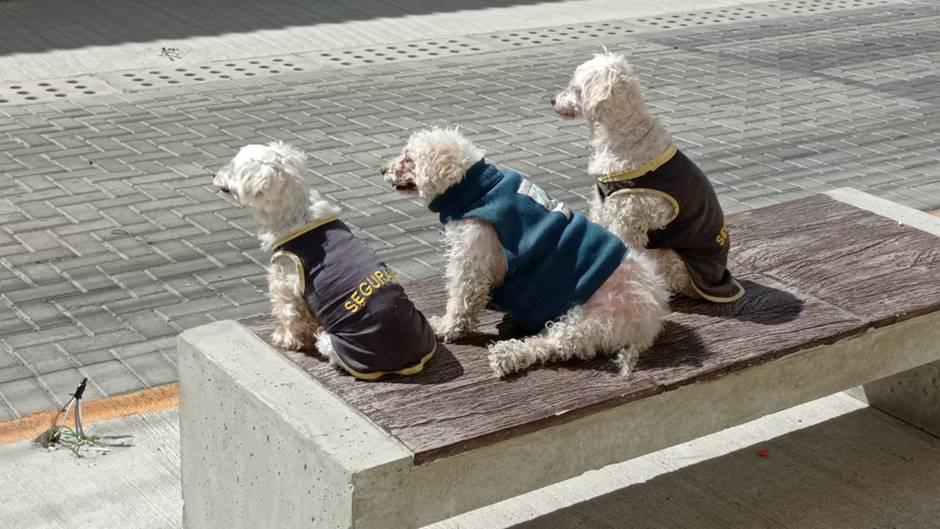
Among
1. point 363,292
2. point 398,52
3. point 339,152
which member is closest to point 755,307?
point 363,292

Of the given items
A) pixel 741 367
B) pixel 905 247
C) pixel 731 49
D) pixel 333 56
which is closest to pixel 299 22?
pixel 333 56

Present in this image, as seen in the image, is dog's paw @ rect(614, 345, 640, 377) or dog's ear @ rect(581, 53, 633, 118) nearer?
dog's paw @ rect(614, 345, 640, 377)

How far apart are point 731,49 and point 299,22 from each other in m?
4.28

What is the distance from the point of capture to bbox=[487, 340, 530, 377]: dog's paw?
4.12 metres

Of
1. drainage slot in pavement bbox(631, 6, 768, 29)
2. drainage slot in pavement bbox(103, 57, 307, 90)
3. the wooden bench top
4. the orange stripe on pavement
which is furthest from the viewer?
drainage slot in pavement bbox(631, 6, 768, 29)

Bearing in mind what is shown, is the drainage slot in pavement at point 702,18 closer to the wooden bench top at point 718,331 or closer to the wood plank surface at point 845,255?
the wood plank surface at point 845,255

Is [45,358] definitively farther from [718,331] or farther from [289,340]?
[718,331]

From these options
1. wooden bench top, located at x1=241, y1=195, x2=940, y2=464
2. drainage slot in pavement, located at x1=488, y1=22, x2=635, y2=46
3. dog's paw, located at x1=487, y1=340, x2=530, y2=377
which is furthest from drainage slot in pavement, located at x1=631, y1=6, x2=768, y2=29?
dog's paw, located at x1=487, y1=340, x2=530, y2=377

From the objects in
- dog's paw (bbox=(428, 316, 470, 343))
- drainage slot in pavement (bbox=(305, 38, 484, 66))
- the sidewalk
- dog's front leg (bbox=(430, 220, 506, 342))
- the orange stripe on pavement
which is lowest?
the orange stripe on pavement

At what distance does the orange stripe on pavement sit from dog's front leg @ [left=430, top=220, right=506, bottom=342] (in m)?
1.48

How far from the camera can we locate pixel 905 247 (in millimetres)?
5430

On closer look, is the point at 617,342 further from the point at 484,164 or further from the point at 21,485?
the point at 21,485

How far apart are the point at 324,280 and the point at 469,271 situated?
497 millimetres

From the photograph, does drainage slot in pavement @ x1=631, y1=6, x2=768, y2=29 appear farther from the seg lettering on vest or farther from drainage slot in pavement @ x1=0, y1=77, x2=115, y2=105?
the seg lettering on vest
